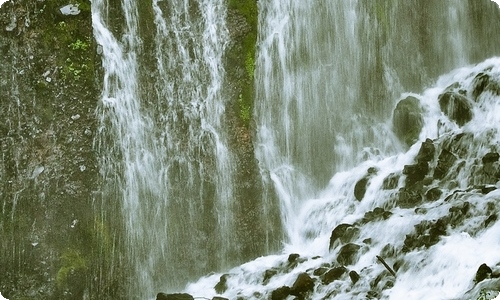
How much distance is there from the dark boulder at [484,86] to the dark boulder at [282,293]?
670cm

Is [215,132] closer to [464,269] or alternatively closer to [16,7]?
[16,7]

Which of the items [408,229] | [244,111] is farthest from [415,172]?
[244,111]

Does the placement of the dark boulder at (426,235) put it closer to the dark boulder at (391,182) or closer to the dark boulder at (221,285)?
the dark boulder at (391,182)

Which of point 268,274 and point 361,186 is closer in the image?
point 268,274

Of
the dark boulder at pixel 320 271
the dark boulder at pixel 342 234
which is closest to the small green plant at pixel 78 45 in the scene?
the dark boulder at pixel 342 234

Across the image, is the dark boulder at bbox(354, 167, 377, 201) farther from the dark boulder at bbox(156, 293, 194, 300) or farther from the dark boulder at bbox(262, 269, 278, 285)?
the dark boulder at bbox(156, 293, 194, 300)

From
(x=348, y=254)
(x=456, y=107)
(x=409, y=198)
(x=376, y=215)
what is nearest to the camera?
(x=348, y=254)

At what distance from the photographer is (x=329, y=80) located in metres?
19.9

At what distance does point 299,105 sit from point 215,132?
235 centimetres

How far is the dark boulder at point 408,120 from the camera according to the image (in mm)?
18844

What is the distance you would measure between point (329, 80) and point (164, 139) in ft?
14.5

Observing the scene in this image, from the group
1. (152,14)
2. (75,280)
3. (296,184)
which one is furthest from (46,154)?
(296,184)

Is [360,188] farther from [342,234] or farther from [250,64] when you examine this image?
[250,64]

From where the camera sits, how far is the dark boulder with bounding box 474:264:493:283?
1194 cm
